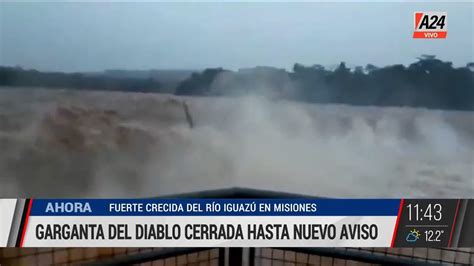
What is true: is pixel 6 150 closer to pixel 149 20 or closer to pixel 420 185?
pixel 149 20

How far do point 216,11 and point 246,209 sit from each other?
74cm

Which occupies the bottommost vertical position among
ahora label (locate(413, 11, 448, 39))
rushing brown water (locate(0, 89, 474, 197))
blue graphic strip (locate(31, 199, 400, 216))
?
blue graphic strip (locate(31, 199, 400, 216))

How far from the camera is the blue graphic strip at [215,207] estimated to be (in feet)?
5.71

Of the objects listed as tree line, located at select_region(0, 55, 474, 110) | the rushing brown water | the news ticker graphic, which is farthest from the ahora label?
the news ticker graphic

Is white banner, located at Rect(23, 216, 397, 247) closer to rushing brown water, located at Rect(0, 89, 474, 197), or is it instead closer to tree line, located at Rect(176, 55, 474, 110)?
rushing brown water, located at Rect(0, 89, 474, 197)

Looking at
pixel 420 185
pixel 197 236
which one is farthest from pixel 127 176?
pixel 420 185

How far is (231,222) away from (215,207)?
87mm

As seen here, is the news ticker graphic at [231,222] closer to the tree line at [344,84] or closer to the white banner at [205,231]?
the white banner at [205,231]

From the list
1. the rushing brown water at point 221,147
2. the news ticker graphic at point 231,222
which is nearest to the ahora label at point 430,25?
the rushing brown water at point 221,147

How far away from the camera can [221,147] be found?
1.76m

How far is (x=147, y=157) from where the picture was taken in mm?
1756

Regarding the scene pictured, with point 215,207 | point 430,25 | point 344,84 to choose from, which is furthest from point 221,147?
point 430,25

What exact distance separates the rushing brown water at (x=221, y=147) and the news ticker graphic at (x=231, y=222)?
5cm

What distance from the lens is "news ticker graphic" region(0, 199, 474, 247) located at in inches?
68.9
